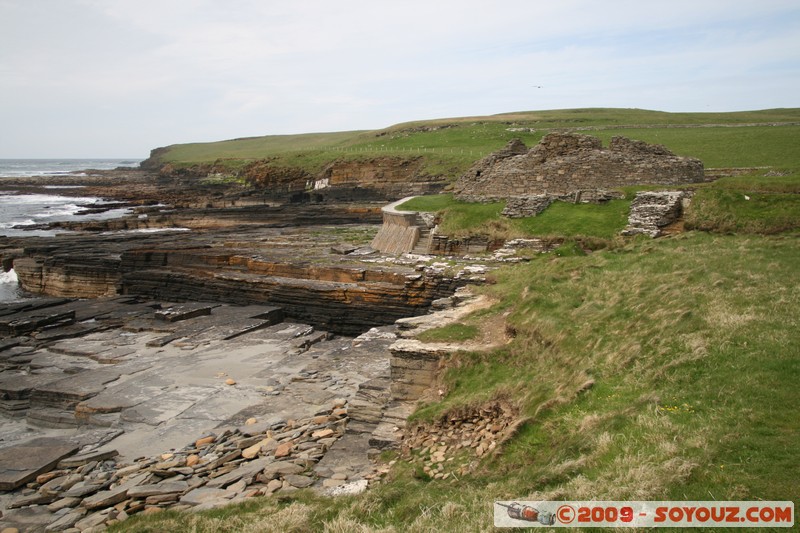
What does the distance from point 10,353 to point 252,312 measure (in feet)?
23.6

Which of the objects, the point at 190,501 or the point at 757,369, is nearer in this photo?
the point at 757,369

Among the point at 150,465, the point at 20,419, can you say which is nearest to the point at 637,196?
the point at 150,465

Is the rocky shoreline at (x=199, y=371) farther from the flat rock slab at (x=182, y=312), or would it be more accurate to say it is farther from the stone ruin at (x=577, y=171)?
the stone ruin at (x=577, y=171)

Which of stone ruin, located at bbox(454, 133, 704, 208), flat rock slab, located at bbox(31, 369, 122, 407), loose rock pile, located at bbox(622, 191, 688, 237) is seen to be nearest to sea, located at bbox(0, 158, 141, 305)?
flat rock slab, located at bbox(31, 369, 122, 407)

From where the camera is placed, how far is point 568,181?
22.2 metres

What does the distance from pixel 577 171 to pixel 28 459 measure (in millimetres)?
19688

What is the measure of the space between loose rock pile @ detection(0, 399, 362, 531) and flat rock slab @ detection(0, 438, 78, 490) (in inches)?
7.1

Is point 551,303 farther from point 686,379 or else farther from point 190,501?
point 190,501

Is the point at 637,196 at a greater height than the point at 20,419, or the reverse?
the point at 637,196

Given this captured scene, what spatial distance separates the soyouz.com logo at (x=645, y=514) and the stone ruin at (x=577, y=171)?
16423 millimetres

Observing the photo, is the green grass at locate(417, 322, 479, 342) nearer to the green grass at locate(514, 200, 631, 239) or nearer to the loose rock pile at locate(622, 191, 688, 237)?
Result: the green grass at locate(514, 200, 631, 239)

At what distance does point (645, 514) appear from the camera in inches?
167

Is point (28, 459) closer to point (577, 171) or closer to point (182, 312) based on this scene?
point (182, 312)

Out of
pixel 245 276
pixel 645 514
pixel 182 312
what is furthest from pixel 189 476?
pixel 245 276
